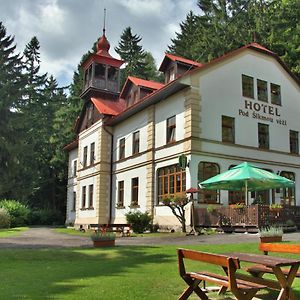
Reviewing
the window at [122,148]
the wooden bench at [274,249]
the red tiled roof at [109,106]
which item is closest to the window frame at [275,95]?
the window at [122,148]

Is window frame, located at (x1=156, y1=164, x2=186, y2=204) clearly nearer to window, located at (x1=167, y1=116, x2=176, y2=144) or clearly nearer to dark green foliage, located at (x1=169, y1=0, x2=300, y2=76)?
window, located at (x1=167, y1=116, x2=176, y2=144)

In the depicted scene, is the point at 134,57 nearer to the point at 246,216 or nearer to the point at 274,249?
the point at 246,216

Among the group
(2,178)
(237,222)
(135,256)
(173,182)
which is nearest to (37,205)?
(2,178)

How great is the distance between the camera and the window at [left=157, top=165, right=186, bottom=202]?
2392 cm

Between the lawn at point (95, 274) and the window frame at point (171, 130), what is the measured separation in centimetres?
1194

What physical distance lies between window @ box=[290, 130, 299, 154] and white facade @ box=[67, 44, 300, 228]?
0.29 meters

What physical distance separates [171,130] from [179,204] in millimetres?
5398

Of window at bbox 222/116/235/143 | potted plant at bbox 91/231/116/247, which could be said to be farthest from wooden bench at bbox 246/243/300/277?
window at bbox 222/116/235/143

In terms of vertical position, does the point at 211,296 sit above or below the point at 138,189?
below

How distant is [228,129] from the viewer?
992 inches

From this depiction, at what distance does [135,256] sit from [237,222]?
912 centimetres

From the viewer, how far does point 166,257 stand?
11898mm

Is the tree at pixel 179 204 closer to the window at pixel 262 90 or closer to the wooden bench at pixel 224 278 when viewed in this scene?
the window at pixel 262 90

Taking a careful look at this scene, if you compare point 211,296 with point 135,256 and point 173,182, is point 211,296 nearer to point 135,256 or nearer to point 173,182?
point 135,256
